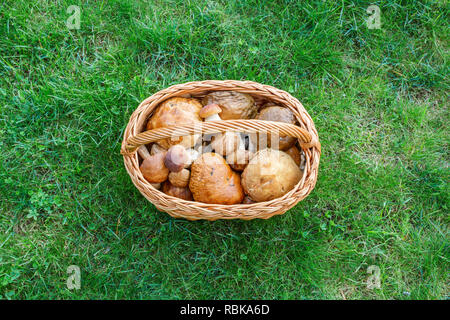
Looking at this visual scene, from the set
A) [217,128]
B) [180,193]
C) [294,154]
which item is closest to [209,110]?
[217,128]

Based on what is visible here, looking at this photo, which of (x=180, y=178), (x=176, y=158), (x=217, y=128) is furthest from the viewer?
(x=180, y=178)

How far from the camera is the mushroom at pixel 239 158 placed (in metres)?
2.83

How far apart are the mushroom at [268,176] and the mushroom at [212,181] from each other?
135 millimetres

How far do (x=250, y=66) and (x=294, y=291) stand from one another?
7.47ft

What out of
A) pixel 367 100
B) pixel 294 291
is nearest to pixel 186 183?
pixel 294 291

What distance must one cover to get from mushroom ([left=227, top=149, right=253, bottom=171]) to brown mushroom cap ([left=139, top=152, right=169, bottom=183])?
0.51 meters

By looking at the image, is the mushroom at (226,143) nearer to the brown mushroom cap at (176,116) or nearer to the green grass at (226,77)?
the brown mushroom cap at (176,116)

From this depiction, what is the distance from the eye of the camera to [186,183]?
281cm

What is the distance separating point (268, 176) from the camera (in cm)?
269

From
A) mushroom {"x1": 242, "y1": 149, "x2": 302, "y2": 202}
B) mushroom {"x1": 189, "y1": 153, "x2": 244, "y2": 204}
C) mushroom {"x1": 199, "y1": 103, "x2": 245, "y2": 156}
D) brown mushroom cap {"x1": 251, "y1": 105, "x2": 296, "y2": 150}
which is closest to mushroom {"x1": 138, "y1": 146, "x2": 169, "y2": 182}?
mushroom {"x1": 189, "y1": 153, "x2": 244, "y2": 204}

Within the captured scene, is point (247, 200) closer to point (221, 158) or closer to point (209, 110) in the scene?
point (221, 158)

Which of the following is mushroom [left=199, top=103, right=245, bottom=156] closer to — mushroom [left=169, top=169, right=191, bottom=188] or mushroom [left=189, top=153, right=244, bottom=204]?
mushroom [left=189, top=153, right=244, bottom=204]

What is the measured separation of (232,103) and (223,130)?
1.84 ft

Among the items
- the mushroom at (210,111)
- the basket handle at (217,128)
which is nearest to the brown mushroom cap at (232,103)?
the mushroom at (210,111)
